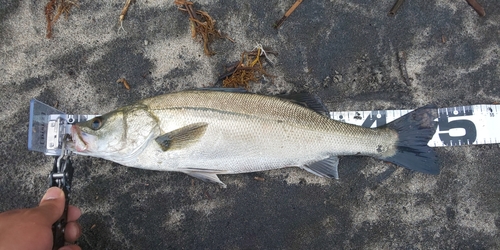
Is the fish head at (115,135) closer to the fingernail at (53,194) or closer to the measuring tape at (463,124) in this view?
the fingernail at (53,194)

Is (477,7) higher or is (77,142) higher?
(477,7)

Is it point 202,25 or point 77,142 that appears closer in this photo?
point 77,142

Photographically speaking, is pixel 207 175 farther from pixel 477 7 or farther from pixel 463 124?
Answer: pixel 477 7

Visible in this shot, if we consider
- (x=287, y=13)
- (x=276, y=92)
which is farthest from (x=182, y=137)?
(x=287, y=13)

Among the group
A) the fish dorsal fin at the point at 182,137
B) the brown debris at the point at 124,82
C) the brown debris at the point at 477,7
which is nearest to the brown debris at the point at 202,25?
the brown debris at the point at 124,82

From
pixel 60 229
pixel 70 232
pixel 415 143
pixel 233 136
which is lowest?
pixel 70 232

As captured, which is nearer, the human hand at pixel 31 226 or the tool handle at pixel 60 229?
the human hand at pixel 31 226
